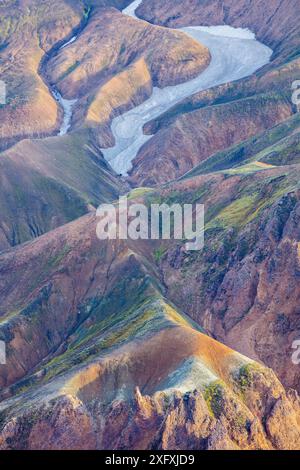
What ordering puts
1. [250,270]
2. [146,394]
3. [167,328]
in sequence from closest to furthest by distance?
[146,394] → [167,328] → [250,270]

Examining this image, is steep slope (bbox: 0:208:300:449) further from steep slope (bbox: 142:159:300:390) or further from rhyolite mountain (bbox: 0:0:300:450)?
steep slope (bbox: 142:159:300:390)

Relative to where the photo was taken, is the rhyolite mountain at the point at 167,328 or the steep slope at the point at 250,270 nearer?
the rhyolite mountain at the point at 167,328

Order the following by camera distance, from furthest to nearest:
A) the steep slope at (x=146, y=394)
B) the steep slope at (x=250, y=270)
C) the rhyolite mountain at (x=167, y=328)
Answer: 1. the steep slope at (x=250, y=270)
2. the rhyolite mountain at (x=167, y=328)
3. the steep slope at (x=146, y=394)

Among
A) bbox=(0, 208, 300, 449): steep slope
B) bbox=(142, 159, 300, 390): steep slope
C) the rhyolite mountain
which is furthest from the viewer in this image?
bbox=(142, 159, 300, 390): steep slope

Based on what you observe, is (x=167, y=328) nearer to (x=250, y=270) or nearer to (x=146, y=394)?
(x=146, y=394)

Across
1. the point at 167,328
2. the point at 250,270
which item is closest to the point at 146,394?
the point at 167,328

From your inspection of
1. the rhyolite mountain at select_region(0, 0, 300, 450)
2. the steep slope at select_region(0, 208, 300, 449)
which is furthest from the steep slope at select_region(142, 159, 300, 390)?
the steep slope at select_region(0, 208, 300, 449)

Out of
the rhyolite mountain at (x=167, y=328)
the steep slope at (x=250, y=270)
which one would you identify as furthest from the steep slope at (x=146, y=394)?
the steep slope at (x=250, y=270)

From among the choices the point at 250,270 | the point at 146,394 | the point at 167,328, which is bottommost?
the point at 250,270

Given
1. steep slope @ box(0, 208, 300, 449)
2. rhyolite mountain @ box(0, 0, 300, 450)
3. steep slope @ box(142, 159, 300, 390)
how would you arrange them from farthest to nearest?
steep slope @ box(142, 159, 300, 390)
rhyolite mountain @ box(0, 0, 300, 450)
steep slope @ box(0, 208, 300, 449)

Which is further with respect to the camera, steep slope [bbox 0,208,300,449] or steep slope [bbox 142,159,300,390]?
steep slope [bbox 142,159,300,390]

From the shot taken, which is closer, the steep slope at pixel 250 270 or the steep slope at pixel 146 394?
the steep slope at pixel 146 394

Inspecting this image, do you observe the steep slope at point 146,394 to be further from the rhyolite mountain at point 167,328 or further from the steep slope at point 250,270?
the steep slope at point 250,270

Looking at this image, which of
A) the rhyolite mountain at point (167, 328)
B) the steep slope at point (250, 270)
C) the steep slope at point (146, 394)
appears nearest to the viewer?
the steep slope at point (146, 394)
